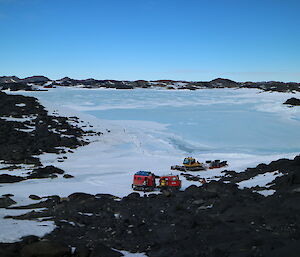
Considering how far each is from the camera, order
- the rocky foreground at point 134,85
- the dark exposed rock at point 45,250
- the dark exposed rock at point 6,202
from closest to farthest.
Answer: the dark exposed rock at point 45,250
the dark exposed rock at point 6,202
the rocky foreground at point 134,85

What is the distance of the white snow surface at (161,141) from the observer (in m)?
19.6

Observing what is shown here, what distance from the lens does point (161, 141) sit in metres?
38.7

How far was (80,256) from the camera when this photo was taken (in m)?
7.18

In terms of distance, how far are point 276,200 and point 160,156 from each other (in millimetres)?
20197

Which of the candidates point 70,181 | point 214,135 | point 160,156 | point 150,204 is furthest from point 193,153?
point 150,204

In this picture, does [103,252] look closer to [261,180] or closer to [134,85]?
[261,180]

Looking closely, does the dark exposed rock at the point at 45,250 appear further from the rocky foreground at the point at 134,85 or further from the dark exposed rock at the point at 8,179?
the rocky foreground at the point at 134,85

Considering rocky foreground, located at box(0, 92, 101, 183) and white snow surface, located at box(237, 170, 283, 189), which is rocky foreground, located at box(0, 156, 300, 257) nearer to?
white snow surface, located at box(237, 170, 283, 189)

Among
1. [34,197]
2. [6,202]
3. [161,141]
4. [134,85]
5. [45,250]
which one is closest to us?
[45,250]

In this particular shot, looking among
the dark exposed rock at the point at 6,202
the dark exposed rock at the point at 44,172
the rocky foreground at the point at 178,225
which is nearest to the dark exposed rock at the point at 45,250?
the rocky foreground at the point at 178,225

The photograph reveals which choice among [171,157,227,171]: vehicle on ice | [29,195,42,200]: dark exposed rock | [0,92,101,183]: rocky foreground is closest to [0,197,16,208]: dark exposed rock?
[29,195,42,200]: dark exposed rock

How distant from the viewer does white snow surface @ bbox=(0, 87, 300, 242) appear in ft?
64.4

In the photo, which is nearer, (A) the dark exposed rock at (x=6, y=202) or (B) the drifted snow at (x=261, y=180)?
(A) the dark exposed rock at (x=6, y=202)

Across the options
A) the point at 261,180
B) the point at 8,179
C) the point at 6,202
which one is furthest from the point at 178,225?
the point at 8,179
